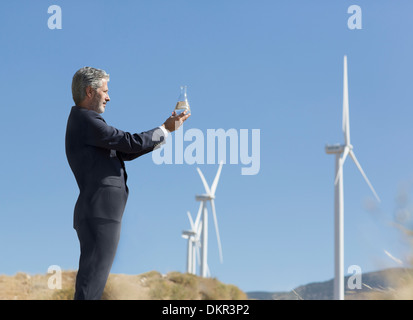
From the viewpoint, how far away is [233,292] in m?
54.3

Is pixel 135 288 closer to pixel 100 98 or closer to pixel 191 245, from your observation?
pixel 191 245

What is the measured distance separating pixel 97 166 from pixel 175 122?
0.89 metres

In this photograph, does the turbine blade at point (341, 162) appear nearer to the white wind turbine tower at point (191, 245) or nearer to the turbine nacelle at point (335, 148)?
the turbine nacelle at point (335, 148)

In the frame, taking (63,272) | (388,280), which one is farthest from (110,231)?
(63,272)

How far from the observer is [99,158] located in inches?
227

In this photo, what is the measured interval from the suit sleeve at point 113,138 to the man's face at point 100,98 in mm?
121

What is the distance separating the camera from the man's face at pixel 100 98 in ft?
19.6

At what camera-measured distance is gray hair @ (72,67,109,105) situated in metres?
5.91

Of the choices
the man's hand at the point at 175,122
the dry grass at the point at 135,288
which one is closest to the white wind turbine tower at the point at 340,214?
the dry grass at the point at 135,288

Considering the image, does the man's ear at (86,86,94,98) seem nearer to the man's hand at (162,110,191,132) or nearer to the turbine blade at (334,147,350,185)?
the man's hand at (162,110,191,132)

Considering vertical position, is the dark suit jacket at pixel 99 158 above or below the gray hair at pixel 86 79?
below

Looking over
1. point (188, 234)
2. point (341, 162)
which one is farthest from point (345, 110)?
point (188, 234)
